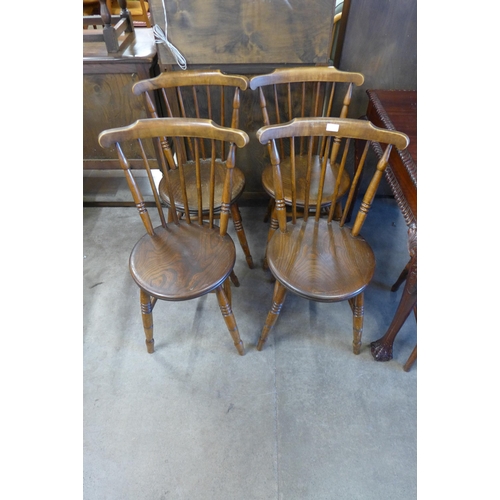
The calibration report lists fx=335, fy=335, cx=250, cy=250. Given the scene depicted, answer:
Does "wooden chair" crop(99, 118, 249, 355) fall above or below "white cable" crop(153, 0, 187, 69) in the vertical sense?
below

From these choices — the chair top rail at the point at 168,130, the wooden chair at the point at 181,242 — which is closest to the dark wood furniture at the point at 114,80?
the wooden chair at the point at 181,242

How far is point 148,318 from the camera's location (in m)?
1.33

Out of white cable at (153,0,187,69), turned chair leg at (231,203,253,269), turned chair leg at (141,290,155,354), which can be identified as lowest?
turned chair leg at (141,290,155,354)

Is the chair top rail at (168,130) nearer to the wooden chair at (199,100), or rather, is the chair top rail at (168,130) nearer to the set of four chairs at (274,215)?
the set of four chairs at (274,215)

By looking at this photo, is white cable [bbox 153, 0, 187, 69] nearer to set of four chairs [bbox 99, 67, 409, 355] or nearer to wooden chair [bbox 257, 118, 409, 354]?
set of four chairs [bbox 99, 67, 409, 355]

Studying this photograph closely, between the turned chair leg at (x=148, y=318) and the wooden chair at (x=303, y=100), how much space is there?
1.97 feet

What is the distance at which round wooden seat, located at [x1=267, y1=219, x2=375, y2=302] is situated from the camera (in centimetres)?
112

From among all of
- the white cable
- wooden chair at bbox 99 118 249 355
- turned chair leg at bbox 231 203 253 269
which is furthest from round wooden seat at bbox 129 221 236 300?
the white cable

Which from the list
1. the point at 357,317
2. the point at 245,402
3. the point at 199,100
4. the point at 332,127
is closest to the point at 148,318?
the point at 245,402

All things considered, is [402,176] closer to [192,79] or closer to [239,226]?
[239,226]

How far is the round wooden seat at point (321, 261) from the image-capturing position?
1.12m

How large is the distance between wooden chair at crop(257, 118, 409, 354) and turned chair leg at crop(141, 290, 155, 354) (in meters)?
0.47

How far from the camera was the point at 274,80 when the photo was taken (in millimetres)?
1389
